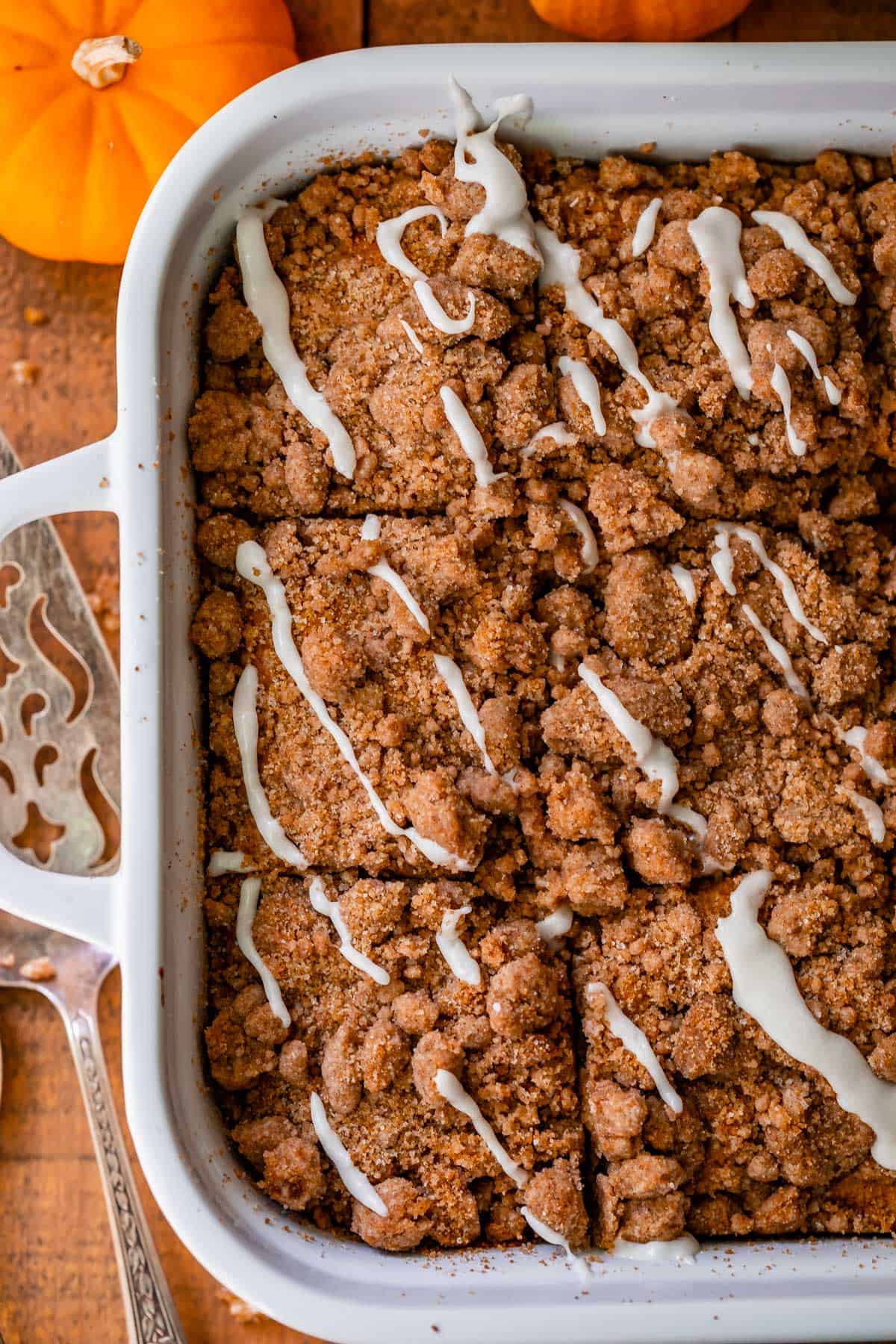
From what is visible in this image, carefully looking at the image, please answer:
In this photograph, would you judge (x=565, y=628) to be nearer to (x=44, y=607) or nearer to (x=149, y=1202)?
(x=44, y=607)

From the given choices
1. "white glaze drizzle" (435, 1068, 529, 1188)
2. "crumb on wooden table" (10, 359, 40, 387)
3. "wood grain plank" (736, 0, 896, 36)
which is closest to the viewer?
"white glaze drizzle" (435, 1068, 529, 1188)

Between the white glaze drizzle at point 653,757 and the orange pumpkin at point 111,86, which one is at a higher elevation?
the orange pumpkin at point 111,86

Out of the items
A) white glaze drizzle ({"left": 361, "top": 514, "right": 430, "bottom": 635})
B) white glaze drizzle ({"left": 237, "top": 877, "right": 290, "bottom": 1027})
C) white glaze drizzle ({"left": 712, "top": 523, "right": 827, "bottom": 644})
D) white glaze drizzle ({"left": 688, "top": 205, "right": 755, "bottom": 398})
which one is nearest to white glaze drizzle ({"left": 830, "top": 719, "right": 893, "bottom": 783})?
white glaze drizzle ({"left": 712, "top": 523, "right": 827, "bottom": 644})

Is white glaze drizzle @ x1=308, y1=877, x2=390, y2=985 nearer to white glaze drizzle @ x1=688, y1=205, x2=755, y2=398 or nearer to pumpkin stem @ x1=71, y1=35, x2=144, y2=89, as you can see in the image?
white glaze drizzle @ x1=688, y1=205, x2=755, y2=398

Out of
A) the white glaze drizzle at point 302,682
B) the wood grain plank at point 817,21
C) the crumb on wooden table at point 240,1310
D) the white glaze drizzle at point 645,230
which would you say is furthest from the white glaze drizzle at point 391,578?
the crumb on wooden table at point 240,1310

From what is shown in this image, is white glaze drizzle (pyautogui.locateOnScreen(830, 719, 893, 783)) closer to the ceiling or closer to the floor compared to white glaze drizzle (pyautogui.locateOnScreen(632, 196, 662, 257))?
closer to the floor

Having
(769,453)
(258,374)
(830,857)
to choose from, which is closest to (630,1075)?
(830,857)

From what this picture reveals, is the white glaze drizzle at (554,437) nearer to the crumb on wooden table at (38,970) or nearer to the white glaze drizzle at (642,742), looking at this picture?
the white glaze drizzle at (642,742)
